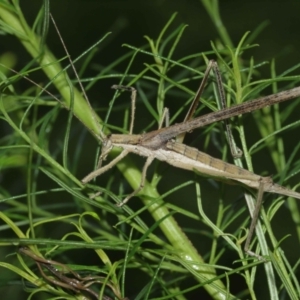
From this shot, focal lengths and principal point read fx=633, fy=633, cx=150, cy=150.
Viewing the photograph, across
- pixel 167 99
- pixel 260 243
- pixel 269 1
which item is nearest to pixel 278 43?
pixel 269 1

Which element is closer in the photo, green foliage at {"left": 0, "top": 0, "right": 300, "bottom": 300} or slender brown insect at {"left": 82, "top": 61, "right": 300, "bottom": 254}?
green foliage at {"left": 0, "top": 0, "right": 300, "bottom": 300}

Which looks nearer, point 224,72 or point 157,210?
point 157,210

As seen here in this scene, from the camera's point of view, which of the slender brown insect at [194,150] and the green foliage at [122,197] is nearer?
the green foliage at [122,197]

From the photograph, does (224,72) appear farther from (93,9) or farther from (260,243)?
(93,9)

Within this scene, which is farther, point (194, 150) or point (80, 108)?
point (194, 150)

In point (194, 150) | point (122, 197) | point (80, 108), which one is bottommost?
point (194, 150)

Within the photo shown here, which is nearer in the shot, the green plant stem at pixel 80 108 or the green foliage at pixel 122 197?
the green foliage at pixel 122 197

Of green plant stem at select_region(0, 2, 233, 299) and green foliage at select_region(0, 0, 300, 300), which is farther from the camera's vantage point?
green plant stem at select_region(0, 2, 233, 299)

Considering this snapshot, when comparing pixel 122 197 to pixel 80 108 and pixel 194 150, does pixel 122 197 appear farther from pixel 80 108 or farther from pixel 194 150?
pixel 194 150

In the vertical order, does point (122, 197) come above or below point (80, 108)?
below

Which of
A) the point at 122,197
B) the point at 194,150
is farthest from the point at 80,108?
the point at 194,150

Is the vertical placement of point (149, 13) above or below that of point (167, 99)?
above
